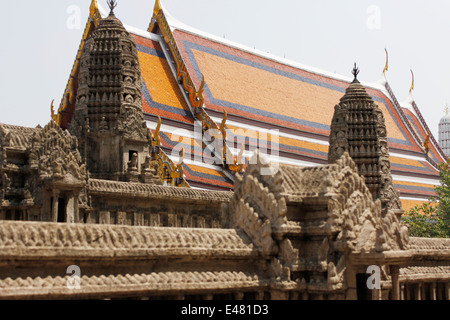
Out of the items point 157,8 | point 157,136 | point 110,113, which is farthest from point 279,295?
point 157,8

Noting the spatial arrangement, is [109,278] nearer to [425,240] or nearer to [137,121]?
[425,240]

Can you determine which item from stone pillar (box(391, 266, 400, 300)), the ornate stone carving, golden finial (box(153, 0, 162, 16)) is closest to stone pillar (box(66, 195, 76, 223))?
the ornate stone carving

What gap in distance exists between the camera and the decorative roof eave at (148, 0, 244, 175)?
113 feet

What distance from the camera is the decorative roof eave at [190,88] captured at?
3441 centimetres

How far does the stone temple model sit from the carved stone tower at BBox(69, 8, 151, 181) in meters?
0.04

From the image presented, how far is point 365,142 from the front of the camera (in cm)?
2833

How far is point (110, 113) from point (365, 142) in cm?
912

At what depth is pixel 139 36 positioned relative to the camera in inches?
1537

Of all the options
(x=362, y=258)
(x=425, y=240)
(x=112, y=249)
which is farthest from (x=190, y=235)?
(x=425, y=240)

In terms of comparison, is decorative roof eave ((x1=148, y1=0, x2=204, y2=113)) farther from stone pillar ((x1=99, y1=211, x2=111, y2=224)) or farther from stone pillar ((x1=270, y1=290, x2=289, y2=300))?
stone pillar ((x1=270, y1=290, x2=289, y2=300))

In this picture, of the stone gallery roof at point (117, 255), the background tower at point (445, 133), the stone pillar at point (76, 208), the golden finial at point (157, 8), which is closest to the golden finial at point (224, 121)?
the golden finial at point (157, 8)

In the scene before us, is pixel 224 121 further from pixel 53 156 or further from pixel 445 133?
pixel 445 133

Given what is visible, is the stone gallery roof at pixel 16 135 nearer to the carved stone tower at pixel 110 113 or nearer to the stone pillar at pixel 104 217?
the stone pillar at pixel 104 217

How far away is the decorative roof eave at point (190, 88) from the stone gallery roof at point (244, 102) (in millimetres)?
59
